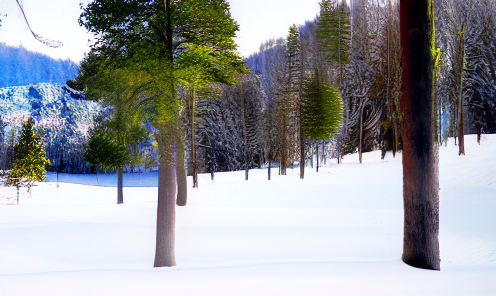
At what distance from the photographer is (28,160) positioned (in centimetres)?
3706

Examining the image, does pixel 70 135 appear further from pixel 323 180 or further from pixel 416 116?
pixel 416 116

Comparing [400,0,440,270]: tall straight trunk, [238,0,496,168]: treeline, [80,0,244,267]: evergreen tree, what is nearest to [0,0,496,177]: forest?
[238,0,496,168]: treeline

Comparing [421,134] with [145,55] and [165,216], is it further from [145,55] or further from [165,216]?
[145,55]

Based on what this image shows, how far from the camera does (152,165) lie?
9359mm

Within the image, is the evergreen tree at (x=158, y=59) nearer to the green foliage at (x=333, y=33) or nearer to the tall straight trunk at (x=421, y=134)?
the tall straight trunk at (x=421, y=134)

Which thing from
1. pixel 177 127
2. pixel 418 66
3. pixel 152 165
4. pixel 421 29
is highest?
pixel 421 29

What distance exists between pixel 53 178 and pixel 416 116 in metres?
49.6

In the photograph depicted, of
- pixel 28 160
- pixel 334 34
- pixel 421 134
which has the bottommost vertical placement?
pixel 28 160

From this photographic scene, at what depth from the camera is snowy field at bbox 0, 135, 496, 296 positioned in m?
6.75

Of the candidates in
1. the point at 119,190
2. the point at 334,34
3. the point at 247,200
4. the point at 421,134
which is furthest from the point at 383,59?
the point at 421,134

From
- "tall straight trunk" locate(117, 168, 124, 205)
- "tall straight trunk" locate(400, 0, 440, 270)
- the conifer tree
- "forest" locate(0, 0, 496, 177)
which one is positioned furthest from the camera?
"forest" locate(0, 0, 496, 177)

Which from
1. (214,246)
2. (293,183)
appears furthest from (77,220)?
(293,183)

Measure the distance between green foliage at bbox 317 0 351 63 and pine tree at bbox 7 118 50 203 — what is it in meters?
26.9

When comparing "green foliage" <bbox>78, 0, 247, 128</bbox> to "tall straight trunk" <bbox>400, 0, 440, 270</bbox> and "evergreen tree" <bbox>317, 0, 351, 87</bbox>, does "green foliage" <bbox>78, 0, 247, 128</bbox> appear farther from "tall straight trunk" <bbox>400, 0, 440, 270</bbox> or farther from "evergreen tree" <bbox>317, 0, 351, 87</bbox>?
"evergreen tree" <bbox>317, 0, 351, 87</bbox>
